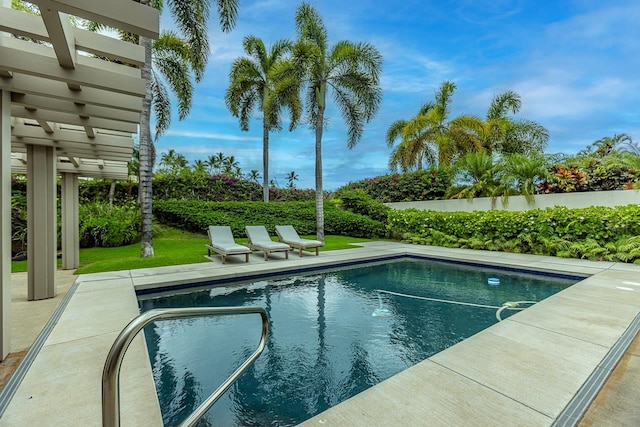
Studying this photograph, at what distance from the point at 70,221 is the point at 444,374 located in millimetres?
9184

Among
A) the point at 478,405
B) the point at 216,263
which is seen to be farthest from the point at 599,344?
the point at 216,263

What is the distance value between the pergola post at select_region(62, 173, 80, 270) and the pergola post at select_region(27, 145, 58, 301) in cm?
279

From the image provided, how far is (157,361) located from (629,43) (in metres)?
18.3

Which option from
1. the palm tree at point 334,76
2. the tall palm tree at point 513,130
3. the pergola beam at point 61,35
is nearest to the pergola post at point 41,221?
the pergola beam at point 61,35

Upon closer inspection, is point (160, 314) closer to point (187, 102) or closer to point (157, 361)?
point (157, 361)

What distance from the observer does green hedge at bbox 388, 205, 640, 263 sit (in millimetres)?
8852

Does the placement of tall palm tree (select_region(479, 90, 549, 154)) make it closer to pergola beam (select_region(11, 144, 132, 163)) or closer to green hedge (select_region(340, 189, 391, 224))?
green hedge (select_region(340, 189, 391, 224))

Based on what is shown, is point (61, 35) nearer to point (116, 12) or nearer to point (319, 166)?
point (116, 12)

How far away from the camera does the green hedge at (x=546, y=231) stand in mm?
8852

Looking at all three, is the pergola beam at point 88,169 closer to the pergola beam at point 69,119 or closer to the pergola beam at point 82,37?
the pergola beam at point 69,119

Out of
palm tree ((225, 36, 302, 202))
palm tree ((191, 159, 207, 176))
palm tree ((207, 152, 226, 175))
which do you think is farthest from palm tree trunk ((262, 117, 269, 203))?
palm tree ((207, 152, 226, 175))

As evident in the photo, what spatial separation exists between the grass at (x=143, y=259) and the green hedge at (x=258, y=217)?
0.92 metres

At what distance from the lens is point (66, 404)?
8.06ft

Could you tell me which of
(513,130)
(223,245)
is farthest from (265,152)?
(513,130)
